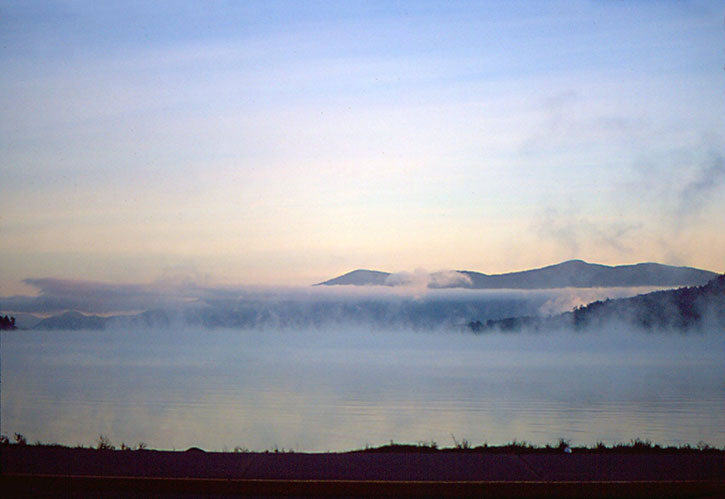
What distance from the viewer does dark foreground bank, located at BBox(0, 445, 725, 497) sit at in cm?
636

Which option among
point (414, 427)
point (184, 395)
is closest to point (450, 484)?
Result: point (414, 427)

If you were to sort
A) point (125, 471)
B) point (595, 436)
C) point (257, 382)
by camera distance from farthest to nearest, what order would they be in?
point (257, 382)
point (595, 436)
point (125, 471)

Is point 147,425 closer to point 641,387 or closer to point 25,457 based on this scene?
point 25,457

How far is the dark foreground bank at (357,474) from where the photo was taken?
6.36 m

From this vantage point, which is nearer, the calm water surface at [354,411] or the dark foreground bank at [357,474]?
the dark foreground bank at [357,474]

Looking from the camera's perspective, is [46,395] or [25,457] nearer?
[25,457]

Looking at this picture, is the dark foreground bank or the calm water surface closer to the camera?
the dark foreground bank

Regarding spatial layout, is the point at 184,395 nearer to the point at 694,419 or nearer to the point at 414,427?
the point at 414,427

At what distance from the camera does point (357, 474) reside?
269 inches

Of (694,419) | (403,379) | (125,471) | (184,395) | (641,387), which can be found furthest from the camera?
(403,379)

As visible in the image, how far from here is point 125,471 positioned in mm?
6840

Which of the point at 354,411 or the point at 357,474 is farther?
the point at 354,411

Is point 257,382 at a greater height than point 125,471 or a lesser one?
lesser

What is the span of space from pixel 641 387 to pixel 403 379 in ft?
51.0
